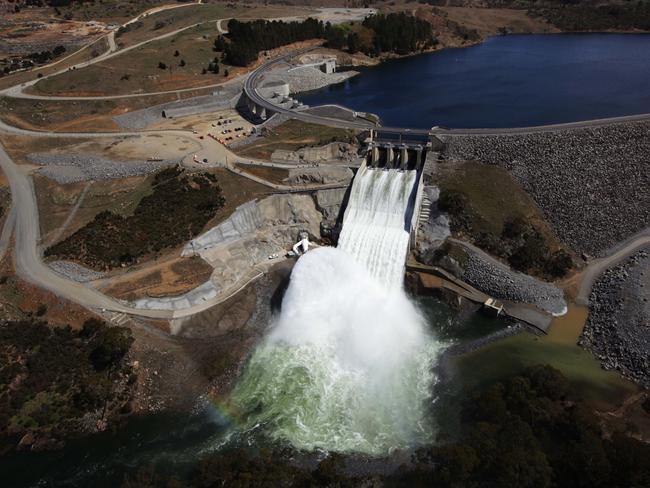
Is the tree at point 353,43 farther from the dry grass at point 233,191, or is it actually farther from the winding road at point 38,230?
the dry grass at point 233,191

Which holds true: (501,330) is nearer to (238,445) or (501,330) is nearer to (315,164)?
(238,445)

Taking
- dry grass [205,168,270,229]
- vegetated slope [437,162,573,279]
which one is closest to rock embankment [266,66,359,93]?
dry grass [205,168,270,229]

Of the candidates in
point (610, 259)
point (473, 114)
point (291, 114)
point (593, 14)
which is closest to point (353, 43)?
point (473, 114)

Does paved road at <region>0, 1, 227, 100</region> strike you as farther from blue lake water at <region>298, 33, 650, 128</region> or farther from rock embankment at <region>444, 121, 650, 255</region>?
rock embankment at <region>444, 121, 650, 255</region>

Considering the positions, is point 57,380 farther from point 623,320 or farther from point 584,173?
point 584,173

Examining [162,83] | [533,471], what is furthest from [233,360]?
[162,83]
